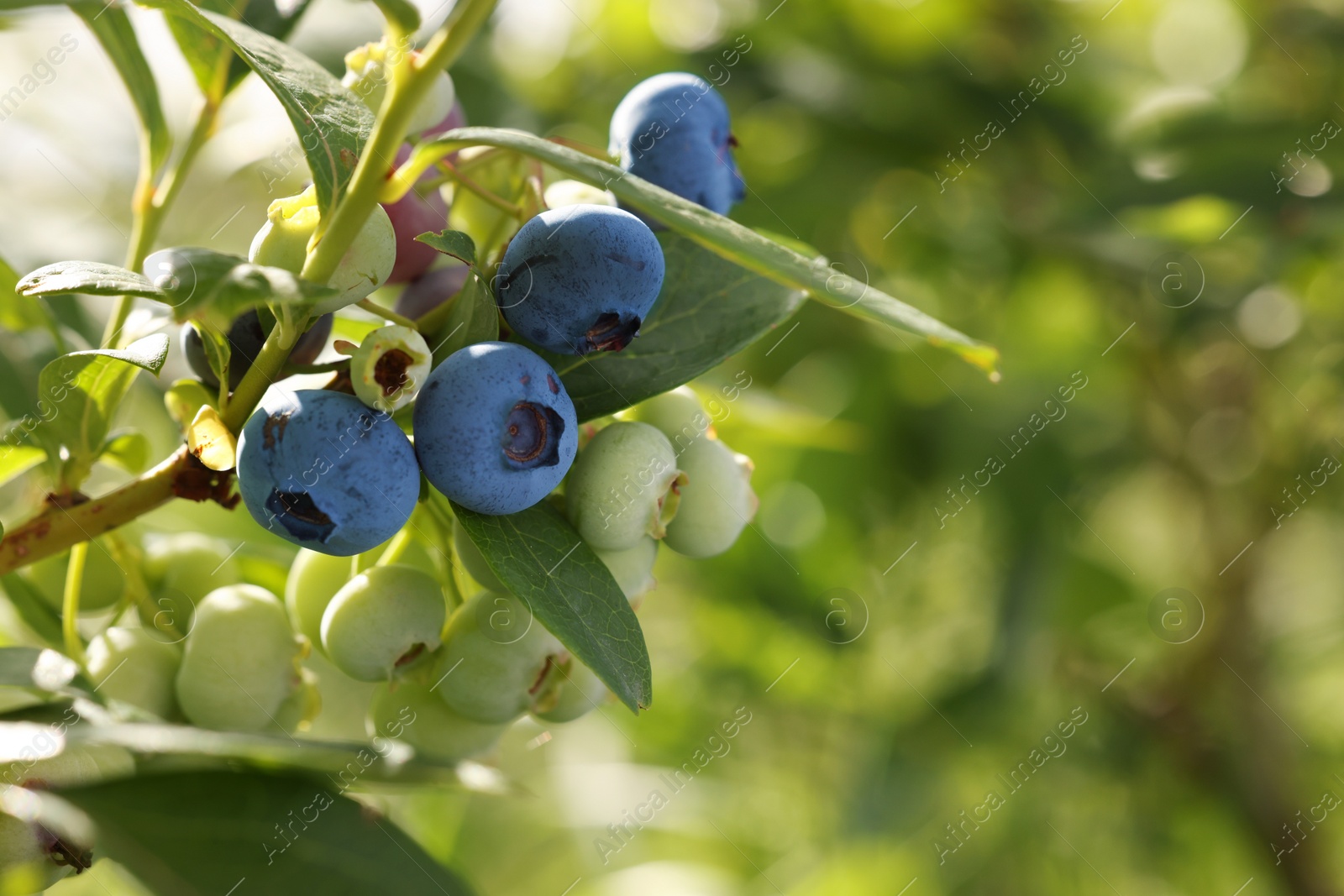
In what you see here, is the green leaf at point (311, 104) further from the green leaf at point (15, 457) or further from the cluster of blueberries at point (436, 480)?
the green leaf at point (15, 457)

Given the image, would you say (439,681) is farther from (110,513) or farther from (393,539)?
(110,513)

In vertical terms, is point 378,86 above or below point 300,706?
above

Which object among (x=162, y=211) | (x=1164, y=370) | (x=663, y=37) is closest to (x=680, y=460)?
(x=162, y=211)

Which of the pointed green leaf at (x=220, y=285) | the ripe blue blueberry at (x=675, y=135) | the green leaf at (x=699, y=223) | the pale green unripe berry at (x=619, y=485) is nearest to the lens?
the pointed green leaf at (x=220, y=285)

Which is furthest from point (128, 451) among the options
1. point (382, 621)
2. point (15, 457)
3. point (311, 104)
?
point (311, 104)

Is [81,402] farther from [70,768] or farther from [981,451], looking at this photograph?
[981,451]

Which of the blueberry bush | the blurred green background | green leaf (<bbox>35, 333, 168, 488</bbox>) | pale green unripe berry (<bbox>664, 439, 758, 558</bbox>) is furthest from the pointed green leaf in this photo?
the blurred green background

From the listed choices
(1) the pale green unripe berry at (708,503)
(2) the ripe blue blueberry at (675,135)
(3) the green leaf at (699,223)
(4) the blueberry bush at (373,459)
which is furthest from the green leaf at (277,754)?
(2) the ripe blue blueberry at (675,135)
